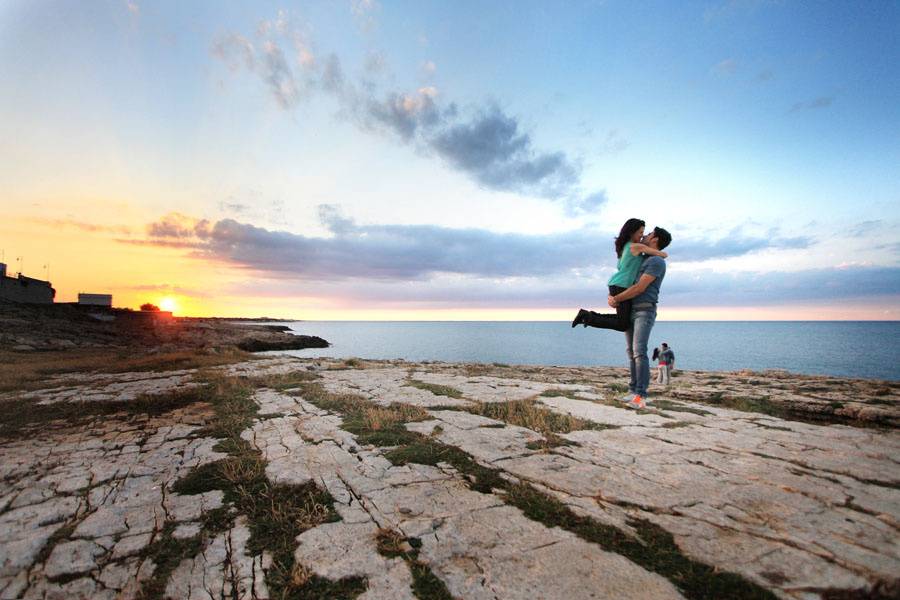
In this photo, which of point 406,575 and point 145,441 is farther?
point 145,441

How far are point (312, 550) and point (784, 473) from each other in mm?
4115

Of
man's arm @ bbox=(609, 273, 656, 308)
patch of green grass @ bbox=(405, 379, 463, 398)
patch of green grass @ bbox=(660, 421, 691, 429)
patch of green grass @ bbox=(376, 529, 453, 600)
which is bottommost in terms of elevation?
patch of green grass @ bbox=(405, 379, 463, 398)

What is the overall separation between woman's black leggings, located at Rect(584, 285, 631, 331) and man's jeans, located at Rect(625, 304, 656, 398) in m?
0.08

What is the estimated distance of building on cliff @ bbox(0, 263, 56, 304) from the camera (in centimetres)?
4391

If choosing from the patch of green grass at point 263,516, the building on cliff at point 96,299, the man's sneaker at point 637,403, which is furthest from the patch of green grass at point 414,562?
the building on cliff at point 96,299

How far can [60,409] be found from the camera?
276 inches

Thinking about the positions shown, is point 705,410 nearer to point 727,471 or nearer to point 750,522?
point 727,471

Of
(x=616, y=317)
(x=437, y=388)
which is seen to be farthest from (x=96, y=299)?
(x=616, y=317)

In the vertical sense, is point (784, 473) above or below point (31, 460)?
above

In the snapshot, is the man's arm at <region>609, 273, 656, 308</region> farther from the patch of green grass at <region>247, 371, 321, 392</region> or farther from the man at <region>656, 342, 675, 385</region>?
the man at <region>656, 342, 675, 385</region>

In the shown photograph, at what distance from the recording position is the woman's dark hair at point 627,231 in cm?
620

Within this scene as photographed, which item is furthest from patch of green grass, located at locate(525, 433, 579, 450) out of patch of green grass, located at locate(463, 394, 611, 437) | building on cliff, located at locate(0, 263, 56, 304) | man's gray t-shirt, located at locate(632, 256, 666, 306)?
building on cliff, located at locate(0, 263, 56, 304)

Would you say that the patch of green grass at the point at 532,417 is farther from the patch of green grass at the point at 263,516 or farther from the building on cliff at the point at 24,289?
the building on cliff at the point at 24,289

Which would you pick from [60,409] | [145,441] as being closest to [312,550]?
[145,441]
